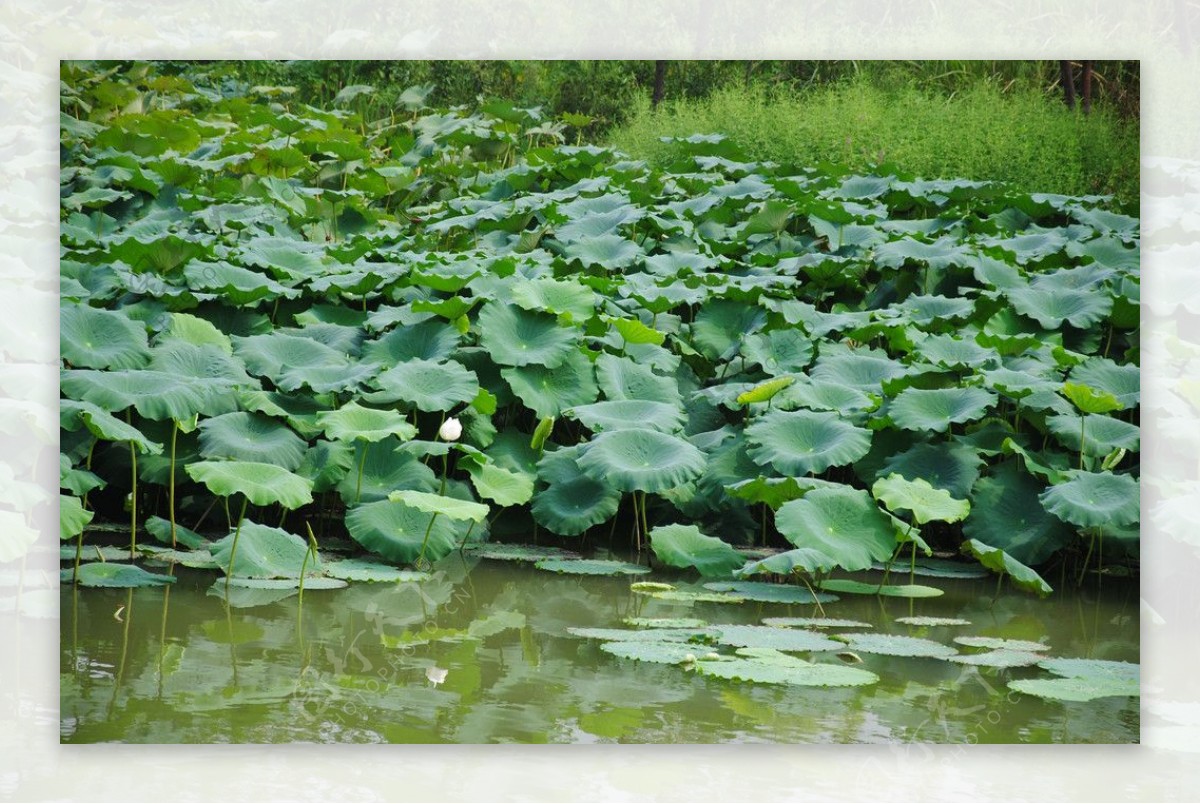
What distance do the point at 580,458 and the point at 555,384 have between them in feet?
1.41

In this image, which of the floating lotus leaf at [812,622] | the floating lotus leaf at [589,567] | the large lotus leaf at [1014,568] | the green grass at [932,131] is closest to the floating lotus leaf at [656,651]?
the floating lotus leaf at [812,622]

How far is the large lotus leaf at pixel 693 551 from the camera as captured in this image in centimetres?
315

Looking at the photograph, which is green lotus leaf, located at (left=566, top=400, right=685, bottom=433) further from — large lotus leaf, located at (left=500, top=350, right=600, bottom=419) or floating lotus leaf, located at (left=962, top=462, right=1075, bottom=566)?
floating lotus leaf, located at (left=962, top=462, right=1075, bottom=566)

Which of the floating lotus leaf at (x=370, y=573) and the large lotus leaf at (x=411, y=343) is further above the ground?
the large lotus leaf at (x=411, y=343)

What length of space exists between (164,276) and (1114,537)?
2.73 meters

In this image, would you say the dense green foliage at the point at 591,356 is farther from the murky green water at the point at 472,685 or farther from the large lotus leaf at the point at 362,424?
the murky green water at the point at 472,685

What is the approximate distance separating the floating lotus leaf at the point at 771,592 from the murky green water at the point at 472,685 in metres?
0.05

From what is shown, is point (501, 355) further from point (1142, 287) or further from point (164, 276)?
point (1142, 287)

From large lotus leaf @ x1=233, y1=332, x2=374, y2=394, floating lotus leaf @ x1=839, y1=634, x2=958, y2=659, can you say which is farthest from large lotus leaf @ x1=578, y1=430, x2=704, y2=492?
large lotus leaf @ x1=233, y1=332, x2=374, y2=394

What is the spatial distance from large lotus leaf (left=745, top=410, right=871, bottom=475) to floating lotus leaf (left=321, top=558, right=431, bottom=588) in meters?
0.90

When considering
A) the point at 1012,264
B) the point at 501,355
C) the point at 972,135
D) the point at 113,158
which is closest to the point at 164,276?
the point at 113,158

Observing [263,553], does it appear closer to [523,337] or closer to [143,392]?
[143,392]

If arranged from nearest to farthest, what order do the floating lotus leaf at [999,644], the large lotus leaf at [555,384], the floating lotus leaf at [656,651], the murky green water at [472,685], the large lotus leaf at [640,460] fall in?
the murky green water at [472,685] → the floating lotus leaf at [656,651] → the floating lotus leaf at [999,644] → the large lotus leaf at [640,460] → the large lotus leaf at [555,384]

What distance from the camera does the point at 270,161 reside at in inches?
199
